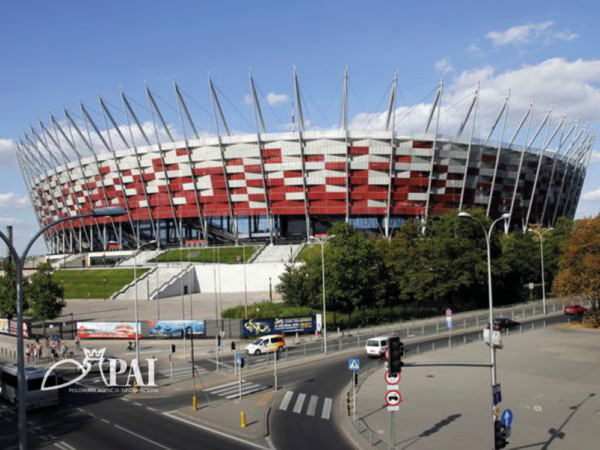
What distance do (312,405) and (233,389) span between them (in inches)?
228

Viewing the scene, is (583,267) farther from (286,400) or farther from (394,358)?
(394,358)

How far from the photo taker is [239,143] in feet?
349

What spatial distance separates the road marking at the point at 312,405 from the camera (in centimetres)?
2569

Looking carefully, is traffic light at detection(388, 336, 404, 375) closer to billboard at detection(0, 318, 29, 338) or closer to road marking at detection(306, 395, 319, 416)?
road marking at detection(306, 395, 319, 416)

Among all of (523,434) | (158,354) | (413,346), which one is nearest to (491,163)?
(413,346)

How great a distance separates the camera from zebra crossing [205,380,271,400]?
29550 mm

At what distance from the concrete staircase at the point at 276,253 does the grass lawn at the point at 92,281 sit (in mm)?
20485

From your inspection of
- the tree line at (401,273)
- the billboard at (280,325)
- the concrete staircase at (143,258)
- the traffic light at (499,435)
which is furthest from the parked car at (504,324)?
the concrete staircase at (143,258)

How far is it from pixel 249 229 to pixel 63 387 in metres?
85.5

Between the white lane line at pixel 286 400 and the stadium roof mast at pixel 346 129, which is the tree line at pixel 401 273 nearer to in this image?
the white lane line at pixel 286 400

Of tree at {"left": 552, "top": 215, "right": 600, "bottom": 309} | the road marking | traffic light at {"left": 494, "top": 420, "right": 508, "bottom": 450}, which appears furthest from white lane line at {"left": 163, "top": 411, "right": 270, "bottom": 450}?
tree at {"left": 552, "top": 215, "right": 600, "bottom": 309}

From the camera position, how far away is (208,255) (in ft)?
340

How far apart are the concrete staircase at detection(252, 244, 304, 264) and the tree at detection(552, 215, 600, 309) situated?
50.3m

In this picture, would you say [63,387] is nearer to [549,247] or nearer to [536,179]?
[549,247]
